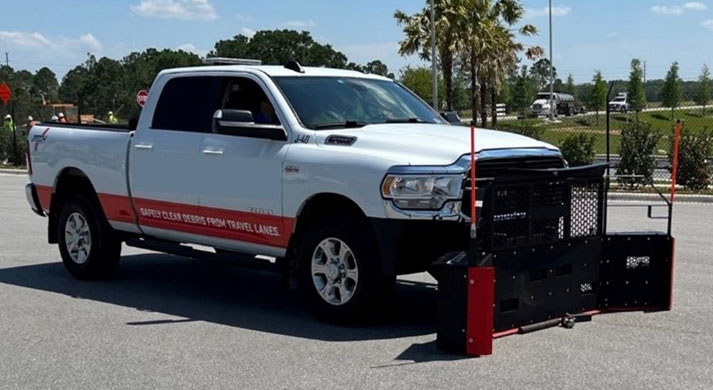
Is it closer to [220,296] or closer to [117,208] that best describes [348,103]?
[220,296]

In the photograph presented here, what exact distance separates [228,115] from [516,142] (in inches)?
92.3

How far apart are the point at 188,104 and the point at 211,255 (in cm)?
149

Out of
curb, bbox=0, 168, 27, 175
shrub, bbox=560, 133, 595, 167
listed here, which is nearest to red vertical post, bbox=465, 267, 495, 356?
shrub, bbox=560, 133, 595, 167

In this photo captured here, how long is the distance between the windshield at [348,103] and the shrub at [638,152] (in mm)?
13057

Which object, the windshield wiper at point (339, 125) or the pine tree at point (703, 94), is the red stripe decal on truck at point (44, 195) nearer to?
the windshield wiper at point (339, 125)

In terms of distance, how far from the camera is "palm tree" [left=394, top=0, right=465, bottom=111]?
135ft

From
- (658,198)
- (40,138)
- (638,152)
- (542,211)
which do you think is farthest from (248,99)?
(638,152)

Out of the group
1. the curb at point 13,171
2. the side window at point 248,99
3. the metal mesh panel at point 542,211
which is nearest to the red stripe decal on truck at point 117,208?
the side window at point 248,99

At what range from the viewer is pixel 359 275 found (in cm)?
710

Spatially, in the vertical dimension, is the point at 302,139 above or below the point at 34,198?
above

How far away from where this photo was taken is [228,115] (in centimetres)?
776

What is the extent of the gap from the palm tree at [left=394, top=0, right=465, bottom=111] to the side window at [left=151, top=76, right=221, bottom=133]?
32.4 meters

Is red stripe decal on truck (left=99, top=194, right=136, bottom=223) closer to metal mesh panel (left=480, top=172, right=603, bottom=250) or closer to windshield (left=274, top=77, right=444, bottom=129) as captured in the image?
windshield (left=274, top=77, right=444, bottom=129)

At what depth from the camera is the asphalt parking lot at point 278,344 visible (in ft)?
19.7
